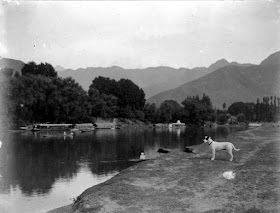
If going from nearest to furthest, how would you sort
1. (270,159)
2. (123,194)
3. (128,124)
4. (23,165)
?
(123,194), (270,159), (23,165), (128,124)

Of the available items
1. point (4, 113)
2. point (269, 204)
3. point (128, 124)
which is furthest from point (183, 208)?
point (128, 124)

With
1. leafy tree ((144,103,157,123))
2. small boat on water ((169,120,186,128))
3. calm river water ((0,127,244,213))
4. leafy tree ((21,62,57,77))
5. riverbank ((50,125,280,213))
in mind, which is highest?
leafy tree ((21,62,57,77))

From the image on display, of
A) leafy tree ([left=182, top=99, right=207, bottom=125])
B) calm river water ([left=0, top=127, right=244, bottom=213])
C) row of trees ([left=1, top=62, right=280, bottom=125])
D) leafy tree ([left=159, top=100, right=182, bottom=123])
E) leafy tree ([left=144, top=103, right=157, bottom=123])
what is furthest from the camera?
leafy tree ([left=182, top=99, right=207, bottom=125])

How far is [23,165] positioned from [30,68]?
10288 centimetres

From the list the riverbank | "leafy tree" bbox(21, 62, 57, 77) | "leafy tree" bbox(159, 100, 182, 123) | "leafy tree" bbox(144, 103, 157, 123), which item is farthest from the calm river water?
"leafy tree" bbox(159, 100, 182, 123)

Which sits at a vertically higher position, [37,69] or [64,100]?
[37,69]

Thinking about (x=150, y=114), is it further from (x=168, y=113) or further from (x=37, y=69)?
(x=37, y=69)

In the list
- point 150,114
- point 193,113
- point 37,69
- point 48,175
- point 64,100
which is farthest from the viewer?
point 193,113

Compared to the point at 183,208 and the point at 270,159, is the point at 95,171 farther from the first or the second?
the point at 183,208

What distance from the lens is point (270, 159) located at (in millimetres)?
32250

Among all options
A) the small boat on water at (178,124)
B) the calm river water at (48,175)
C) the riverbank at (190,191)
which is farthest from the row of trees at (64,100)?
the riverbank at (190,191)

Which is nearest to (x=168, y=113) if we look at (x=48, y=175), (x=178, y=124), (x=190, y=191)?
(x=178, y=124)

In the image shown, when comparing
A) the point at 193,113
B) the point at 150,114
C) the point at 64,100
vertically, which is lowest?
the point at 150,114

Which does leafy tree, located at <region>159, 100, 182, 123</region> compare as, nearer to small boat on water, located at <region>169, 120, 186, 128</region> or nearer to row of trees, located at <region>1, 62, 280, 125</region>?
row of trees, located at <region>1, 62, 280, 125</region>
